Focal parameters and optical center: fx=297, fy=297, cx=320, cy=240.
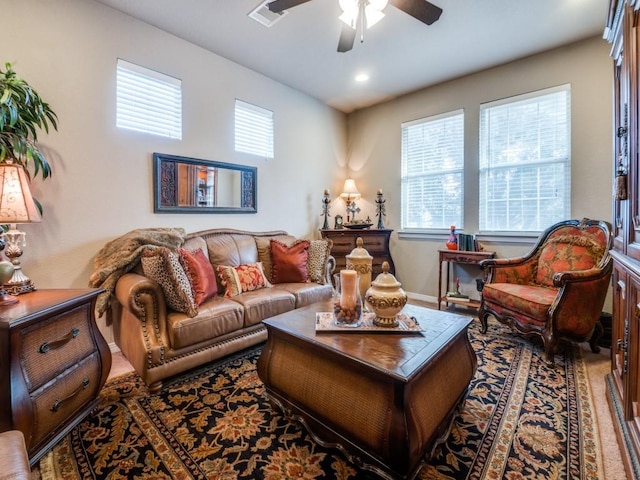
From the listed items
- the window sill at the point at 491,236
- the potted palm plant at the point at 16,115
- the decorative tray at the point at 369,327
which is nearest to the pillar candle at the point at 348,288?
the decorative tray at the point at 369,327

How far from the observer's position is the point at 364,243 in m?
4.10

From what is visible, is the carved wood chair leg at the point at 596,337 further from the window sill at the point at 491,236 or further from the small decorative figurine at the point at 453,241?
the small decorative figurine at the point at 453,241

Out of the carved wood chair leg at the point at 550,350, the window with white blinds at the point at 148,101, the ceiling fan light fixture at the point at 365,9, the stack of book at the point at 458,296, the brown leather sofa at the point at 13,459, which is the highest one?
the ceiling fan light fixture at the point at 365,9

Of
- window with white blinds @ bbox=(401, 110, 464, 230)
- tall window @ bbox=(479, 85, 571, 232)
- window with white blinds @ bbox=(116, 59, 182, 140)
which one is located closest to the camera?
window with white blinds @ bbox=(116, 59, 182, 140)

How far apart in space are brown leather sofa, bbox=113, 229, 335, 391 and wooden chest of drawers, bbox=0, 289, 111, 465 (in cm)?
24

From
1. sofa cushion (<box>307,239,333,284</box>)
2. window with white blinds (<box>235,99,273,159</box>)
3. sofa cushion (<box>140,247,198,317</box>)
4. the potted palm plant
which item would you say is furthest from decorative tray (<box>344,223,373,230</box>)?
the potted palm plant

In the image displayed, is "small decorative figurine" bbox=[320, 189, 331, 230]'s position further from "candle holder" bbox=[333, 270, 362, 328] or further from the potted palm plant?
the potted palm plant

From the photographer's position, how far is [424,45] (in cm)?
305

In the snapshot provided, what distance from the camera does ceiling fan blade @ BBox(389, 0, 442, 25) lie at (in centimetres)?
188

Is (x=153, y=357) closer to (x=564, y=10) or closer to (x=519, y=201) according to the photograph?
(x=519, y=201)

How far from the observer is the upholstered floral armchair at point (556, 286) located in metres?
→ 2.26

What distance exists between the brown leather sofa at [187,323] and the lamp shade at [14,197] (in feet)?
2.22

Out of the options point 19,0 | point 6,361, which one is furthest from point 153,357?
point 19,0

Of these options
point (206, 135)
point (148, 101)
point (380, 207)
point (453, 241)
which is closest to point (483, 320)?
point (453, 241)
